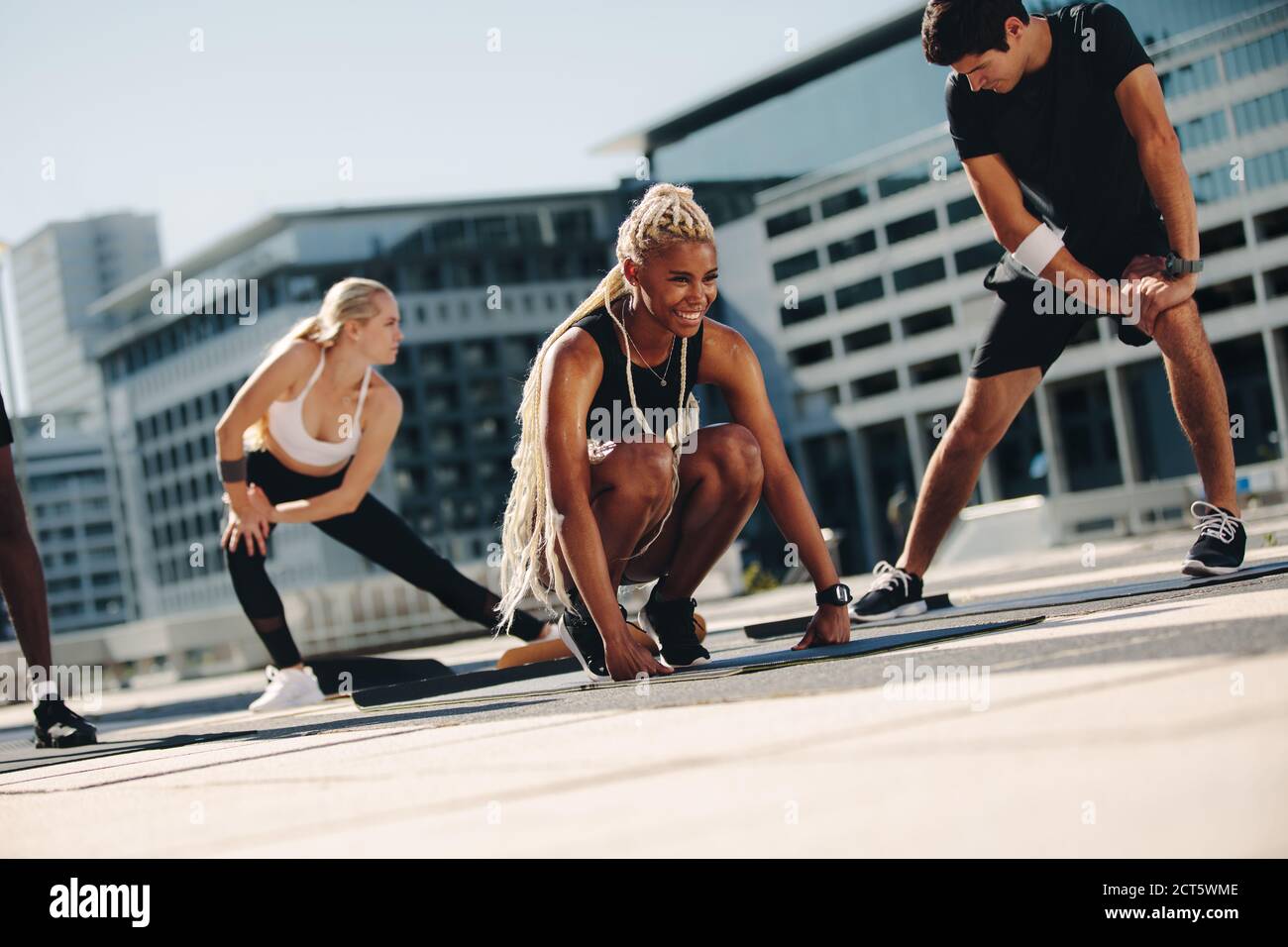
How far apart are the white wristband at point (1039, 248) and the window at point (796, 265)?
239 feet

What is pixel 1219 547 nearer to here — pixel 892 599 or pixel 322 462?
pixel 892 599

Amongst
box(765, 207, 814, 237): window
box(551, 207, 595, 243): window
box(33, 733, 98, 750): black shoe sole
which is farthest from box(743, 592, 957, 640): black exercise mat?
box(551, 207, 595, 243): window

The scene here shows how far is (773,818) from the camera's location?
6.19ft

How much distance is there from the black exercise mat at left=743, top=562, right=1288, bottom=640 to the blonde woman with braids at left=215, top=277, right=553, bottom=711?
1.17m

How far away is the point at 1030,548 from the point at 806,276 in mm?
52360

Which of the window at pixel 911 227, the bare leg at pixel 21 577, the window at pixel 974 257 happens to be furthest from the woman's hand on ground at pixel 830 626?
the window at pixel 911 227

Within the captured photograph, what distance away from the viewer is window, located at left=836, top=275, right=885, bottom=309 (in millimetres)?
75812

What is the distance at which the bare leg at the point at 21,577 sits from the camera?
6102 millimetres

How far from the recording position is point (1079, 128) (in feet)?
17.4

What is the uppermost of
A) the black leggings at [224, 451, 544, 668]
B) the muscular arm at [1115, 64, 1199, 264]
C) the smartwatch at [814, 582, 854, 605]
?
the muscular arm at [1115, 64, 1199, 264]

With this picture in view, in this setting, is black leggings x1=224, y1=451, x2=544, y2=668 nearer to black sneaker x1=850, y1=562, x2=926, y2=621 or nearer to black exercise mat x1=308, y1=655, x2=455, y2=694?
black exercise mat x1=308, y1=655, x2=455, y2=694

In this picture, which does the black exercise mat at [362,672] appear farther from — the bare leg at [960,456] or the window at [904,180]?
the window at [904,180]

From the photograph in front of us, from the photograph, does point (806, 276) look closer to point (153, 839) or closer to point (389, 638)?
point (389, 638)
